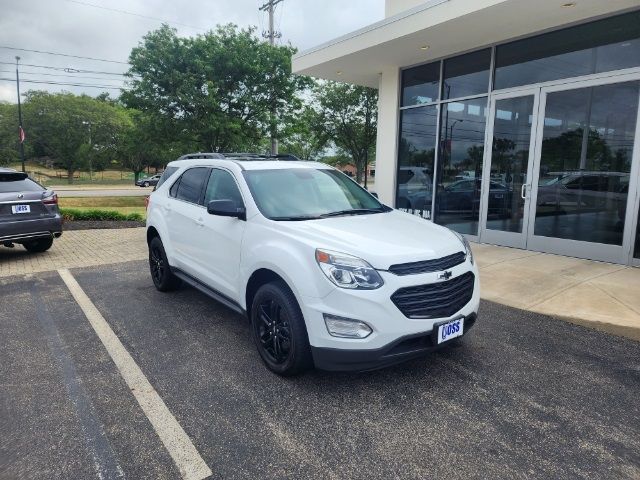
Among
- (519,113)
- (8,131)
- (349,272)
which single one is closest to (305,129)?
(519,113)

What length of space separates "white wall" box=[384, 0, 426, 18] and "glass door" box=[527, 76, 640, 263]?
14.0 feet

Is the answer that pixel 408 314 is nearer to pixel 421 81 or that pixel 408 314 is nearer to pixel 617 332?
pixel 617 332

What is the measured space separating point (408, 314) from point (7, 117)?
206 ft

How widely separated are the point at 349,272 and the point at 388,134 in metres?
8.85

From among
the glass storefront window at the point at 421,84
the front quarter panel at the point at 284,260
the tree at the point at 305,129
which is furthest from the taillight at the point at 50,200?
the tree at the point at 305,129

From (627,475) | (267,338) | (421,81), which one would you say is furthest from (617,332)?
(421,81)

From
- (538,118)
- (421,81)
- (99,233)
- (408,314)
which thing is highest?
(421,81)

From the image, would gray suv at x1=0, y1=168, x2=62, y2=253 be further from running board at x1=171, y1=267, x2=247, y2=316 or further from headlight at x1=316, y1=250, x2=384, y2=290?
headlight at x1=316, y1=250, x2=384, y2=290

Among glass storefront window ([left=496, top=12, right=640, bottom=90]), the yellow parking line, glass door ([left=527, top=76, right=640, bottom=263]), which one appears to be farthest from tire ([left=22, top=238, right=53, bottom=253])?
glass storefront window ([left=496, top=12, right=640, bottom=90])

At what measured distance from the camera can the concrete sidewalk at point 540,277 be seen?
4.88m

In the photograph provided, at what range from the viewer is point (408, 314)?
3086 mm

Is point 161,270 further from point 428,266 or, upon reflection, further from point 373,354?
point 428,266

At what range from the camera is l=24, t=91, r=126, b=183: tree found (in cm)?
4925

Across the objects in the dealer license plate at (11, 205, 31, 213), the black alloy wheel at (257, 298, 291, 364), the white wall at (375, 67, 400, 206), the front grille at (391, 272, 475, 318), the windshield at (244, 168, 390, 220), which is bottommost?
the black alloy wheel at (257, 298, 291, 364)
